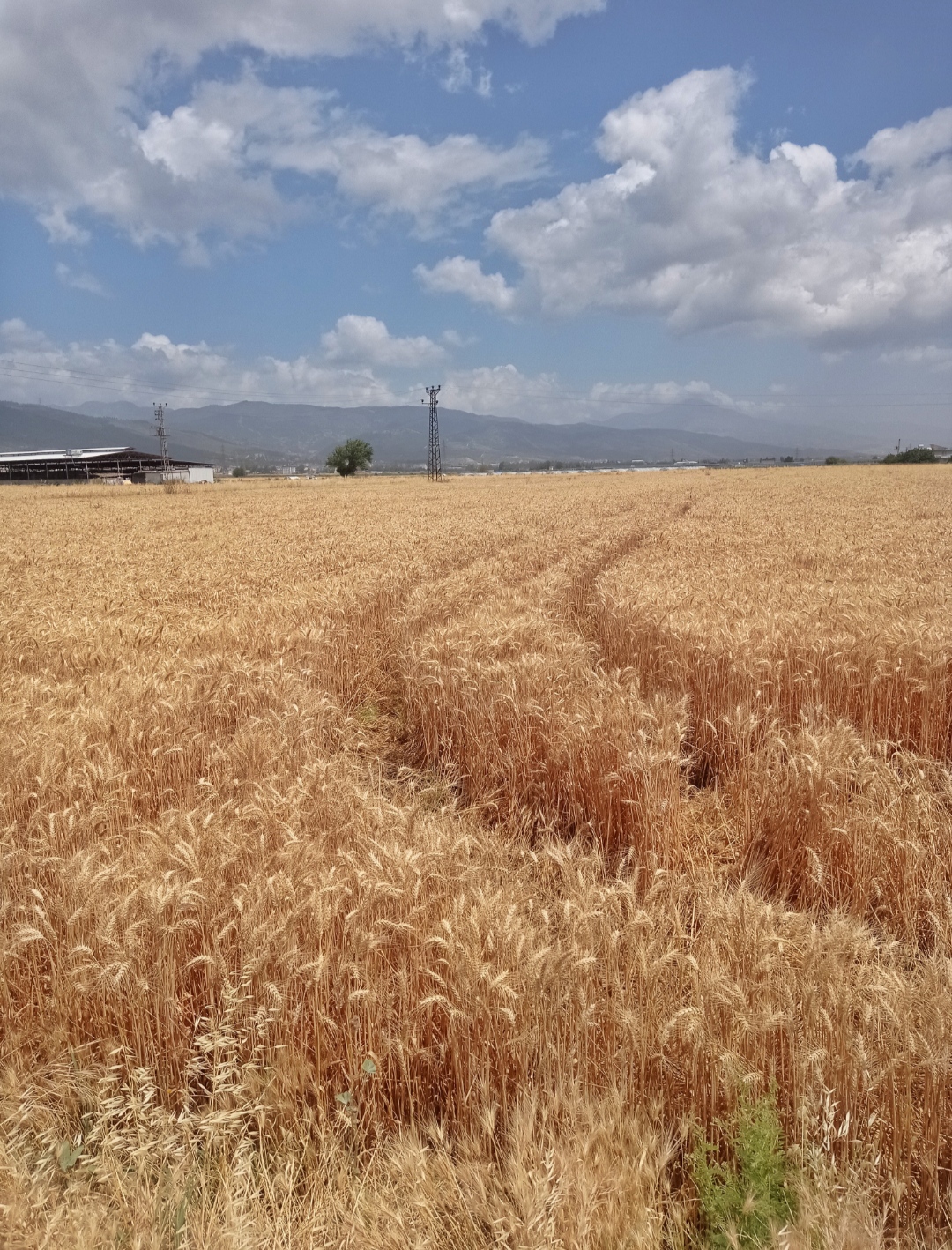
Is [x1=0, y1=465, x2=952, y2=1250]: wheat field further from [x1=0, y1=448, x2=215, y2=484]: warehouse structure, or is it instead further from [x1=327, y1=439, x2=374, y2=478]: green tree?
[x1=327, y1=439, x2=374, y2=478]: green tree

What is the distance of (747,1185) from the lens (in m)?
1.99

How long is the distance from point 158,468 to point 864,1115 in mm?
99026

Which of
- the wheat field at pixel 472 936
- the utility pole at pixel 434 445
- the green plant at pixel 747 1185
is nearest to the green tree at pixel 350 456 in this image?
the utility pole at pixel 434 445

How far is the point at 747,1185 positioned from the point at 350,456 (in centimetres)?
13544

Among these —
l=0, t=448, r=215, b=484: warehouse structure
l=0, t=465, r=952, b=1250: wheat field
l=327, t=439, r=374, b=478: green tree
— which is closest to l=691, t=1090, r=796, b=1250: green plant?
l=0, t=465, r=952, b=1250: wheat field

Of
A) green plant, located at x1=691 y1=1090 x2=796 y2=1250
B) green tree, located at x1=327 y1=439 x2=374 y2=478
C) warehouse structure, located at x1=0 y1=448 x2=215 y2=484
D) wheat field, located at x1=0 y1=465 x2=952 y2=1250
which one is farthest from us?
green tree, located at x1=327 y1=439 x2=374 y2=478

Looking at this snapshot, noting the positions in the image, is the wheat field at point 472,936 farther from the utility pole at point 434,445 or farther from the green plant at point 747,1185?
the utility pole at point 434,445

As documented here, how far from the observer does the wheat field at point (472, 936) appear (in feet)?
6.79

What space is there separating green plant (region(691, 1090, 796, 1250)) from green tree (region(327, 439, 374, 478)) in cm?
13221

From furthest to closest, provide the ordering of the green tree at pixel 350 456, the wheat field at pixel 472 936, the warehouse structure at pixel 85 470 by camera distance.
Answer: the green tree at pixel 350 456
the warehouse structure at pixel 85 470
the wheat field at pixel 472 936

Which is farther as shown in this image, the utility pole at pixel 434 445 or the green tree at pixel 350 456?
the green tree at pixel 350 456

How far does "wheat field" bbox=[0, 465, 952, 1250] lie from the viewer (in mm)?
2068

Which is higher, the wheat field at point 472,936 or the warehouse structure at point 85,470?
the warehouse structure at point 85,470

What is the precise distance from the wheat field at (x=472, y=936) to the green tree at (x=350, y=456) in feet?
418
